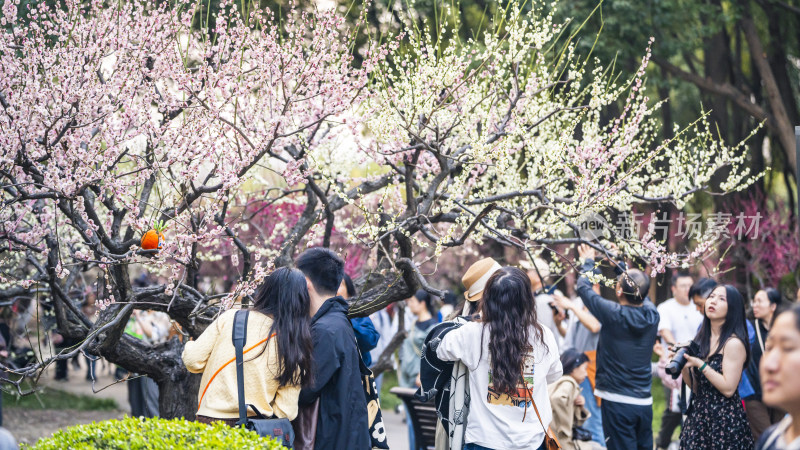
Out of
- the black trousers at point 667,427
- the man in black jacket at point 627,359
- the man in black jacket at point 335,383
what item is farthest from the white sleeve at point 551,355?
the black trousers at point 667,427

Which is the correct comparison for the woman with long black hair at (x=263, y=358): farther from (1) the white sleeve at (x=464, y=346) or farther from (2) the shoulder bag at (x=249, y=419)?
(1) the white sleeve at (x=464, y=346)

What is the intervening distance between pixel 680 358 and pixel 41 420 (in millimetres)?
9157

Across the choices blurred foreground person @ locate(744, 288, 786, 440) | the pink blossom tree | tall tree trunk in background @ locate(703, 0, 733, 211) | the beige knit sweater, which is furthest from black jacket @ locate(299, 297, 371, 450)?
tall tree trunk in background @ locate(703, 0, 733, 211)

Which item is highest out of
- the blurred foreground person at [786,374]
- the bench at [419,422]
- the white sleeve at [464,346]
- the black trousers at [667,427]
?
the blurred foreground person at [786,374]

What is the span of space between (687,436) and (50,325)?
22.2 feet

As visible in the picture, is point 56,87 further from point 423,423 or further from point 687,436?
point 687,436

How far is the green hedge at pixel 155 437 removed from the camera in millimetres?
3250

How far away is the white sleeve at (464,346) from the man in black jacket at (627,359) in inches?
80.4

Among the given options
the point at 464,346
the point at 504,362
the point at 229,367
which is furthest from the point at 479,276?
the point at 229,367

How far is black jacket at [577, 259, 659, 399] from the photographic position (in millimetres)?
5914

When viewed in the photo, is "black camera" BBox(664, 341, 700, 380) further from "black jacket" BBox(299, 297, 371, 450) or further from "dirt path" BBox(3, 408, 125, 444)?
"dirt path" BBox(3, 408, 125, 444)

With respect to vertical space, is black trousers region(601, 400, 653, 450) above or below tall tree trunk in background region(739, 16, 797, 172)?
below

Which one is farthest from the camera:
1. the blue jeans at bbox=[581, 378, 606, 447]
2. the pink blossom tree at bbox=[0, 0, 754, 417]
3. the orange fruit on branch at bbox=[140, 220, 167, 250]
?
the blue jeans at bbox=[581, 378, 606, 447]

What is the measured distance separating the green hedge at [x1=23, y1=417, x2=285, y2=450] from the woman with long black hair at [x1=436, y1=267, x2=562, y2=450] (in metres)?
1.15
